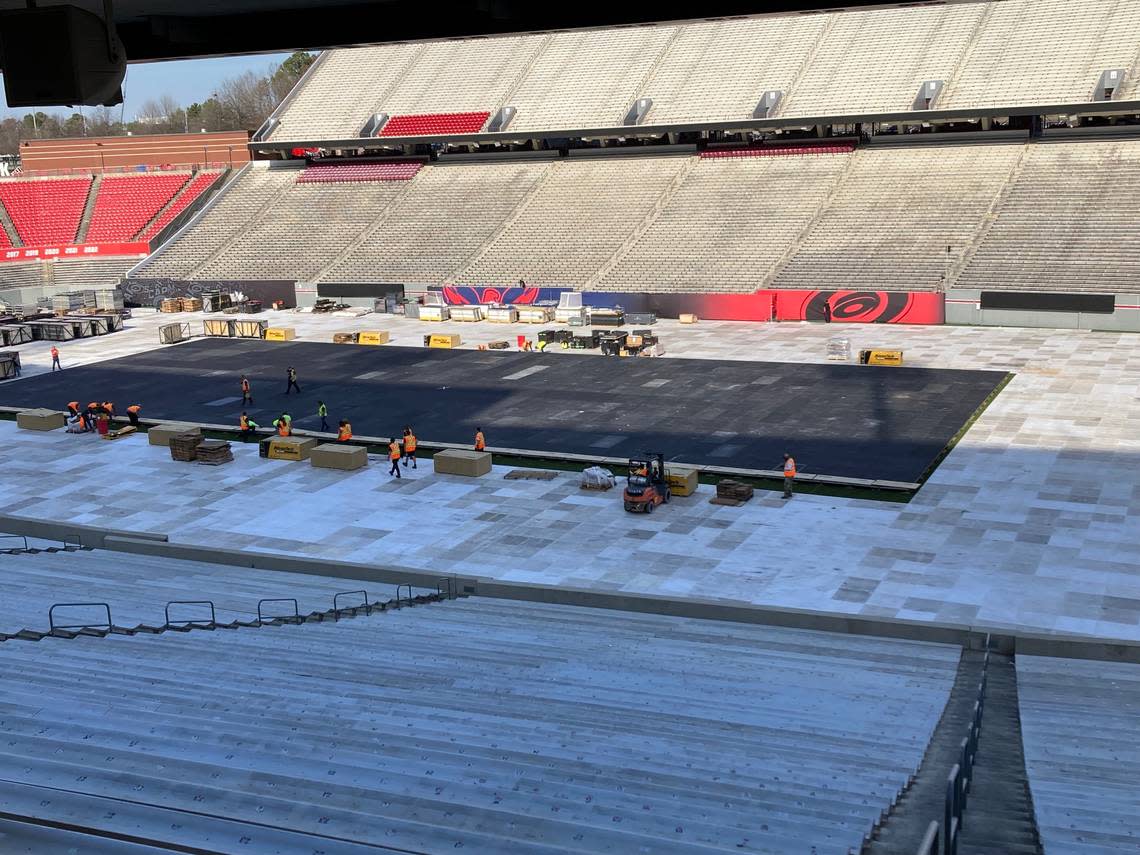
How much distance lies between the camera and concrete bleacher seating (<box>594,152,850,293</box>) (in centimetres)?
6100

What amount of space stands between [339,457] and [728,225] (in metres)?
36.9

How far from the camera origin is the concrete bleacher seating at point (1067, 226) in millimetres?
53125

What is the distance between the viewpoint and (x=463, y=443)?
35.7 meters

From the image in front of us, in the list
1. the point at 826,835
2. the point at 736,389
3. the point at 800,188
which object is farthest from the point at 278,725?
the point at 800,188

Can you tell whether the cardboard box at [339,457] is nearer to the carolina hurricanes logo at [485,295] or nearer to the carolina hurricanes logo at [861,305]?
the carolina hurricanes logo at [861,305]

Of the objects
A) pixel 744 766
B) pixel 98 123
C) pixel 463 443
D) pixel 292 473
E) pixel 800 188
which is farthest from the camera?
pixel 98 123

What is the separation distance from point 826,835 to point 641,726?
3807 millimetres

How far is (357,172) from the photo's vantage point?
81.3m

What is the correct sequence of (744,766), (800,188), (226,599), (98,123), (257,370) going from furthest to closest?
1. (98,123)
2. (800,188)
3. (257,370)
4. (226,599)
5. (744,766)

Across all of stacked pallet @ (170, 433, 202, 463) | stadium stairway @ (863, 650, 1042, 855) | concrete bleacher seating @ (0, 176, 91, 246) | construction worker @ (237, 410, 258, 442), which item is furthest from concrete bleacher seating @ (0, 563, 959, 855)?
concrete bleacher seating @ (0, 176, 91, 246)

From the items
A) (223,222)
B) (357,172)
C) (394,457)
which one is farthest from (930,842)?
(223,222)

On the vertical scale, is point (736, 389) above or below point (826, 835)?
below

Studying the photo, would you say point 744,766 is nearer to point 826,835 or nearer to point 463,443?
point 826,835

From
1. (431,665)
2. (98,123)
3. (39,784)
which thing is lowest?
(431,665)
